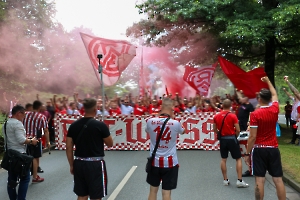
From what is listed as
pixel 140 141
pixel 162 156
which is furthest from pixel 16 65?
pixel 162 156

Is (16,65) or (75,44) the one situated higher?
(75,44)

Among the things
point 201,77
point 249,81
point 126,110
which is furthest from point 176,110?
point 201,77

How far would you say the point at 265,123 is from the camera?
15.8ft

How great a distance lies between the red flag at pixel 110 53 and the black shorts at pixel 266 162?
8136 mm

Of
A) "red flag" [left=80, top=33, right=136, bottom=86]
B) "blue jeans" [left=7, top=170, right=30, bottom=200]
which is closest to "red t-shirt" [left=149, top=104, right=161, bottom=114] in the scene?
"red flag" [left=80, top=33, right=136, bottom=86]

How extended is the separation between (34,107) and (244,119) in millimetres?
5642

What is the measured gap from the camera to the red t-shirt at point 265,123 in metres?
4.79

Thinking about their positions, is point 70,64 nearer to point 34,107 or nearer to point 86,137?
point 34,107

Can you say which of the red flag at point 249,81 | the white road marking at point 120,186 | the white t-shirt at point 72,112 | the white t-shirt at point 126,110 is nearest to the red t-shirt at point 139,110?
the white t-shirt at point 126,110

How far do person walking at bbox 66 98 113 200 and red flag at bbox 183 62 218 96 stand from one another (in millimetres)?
11333

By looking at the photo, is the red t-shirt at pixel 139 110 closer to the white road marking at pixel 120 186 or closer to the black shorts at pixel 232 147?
the white road marking at pixel 120 186

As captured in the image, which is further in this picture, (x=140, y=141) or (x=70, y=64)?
(x=70, y=64)

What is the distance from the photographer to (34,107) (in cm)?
718

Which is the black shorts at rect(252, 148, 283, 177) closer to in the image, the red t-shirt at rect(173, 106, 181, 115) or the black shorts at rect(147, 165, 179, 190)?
the black shorts at rect(147, 165, 179, 190)
